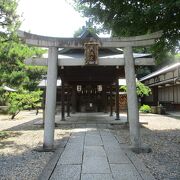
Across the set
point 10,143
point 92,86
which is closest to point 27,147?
point 10,143

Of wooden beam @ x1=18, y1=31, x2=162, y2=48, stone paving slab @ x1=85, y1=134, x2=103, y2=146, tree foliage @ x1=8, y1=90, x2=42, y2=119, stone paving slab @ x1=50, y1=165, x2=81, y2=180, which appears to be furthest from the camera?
tree foliage @ x1=8, y1=90, x2=42, y2=119

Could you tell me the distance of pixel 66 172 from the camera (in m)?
6.48

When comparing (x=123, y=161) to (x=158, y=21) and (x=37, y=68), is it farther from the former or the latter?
(x=37, y=68)

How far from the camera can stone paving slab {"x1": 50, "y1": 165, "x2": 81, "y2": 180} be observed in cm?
609

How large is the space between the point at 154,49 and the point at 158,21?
8.73ft

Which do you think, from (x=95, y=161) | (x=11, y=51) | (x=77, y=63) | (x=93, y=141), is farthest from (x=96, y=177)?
(x=11, y=51)

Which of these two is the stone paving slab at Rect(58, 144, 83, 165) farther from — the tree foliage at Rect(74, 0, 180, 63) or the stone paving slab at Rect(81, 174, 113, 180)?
the tree foliage at Rect(74, 0, 180, 63)

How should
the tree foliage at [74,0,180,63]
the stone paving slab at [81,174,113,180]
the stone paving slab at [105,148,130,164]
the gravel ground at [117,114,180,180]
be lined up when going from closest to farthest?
the stone paving slab at [81,174,113,180]
the gravel ground at [117,114,180,180]
the stone paving slab at [105,148,130,164]
the tree foliage at [74,0,180,63]

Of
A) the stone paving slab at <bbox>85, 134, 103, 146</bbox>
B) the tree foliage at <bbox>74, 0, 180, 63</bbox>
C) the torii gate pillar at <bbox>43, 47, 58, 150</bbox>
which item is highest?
the tree foliage at <bbox>74, 0, 180, 63</bbox>

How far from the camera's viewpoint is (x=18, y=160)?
317 inches

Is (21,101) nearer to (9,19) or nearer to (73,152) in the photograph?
(9,19)

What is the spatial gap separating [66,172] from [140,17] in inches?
208

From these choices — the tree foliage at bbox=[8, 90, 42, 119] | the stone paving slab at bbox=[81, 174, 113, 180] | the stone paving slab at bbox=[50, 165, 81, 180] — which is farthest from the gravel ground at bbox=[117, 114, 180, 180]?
the tree foliage at bbox=[8, 90, 42, 119]

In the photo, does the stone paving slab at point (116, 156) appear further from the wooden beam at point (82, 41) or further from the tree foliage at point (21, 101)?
the tree foliage at point (21, 101)
